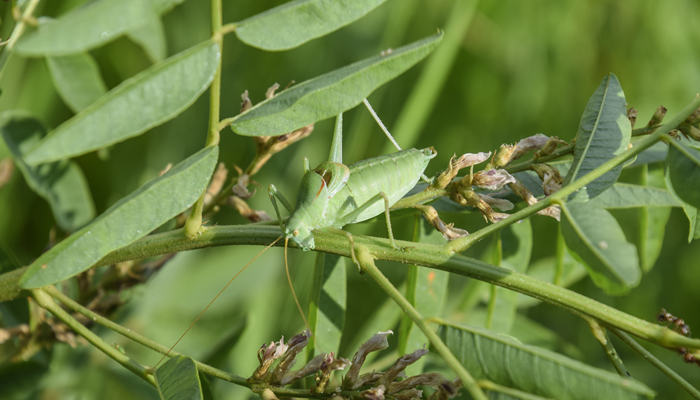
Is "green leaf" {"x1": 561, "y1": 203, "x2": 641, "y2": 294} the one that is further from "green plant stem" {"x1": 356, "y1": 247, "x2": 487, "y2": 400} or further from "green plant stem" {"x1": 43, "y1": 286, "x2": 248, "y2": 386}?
"green plant stem" {"x1": 43, "y1": 286, "x2": 248, "y2": 386}

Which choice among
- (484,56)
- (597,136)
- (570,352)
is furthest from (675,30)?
(597,136)

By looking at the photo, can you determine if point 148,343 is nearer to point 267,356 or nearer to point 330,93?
point 267,356

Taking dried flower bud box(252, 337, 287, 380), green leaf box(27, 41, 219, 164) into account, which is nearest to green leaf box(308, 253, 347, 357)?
dried flower bud box(252, 337, 287, 380)

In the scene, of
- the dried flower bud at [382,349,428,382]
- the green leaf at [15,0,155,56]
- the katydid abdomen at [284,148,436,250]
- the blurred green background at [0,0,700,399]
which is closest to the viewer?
the green leaf at [15,0,155,56]

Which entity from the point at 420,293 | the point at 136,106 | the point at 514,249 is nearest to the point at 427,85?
the point at 514,249

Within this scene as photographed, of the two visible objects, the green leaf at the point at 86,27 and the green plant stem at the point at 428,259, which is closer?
the green leaf at the point at 86,27

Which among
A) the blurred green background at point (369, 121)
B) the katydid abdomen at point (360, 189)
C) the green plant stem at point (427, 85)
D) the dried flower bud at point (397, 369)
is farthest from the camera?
the green plant stem at point (427, 85)

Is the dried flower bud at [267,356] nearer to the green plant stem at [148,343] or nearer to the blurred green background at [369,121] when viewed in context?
the green plant stem at [148,343]

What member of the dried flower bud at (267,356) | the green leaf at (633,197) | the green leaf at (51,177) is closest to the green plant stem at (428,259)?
the dried flower bud at (267,356)
